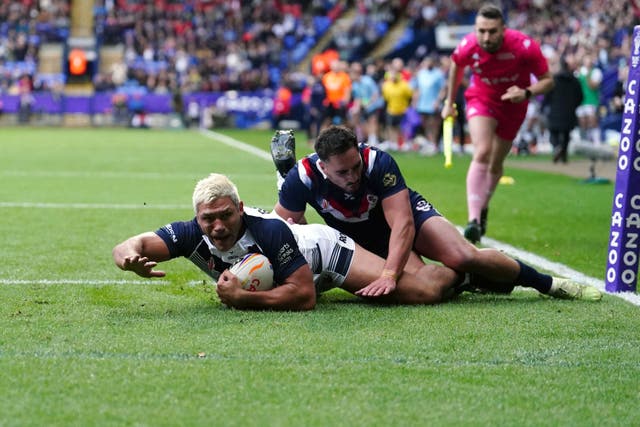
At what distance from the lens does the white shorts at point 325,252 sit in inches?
256

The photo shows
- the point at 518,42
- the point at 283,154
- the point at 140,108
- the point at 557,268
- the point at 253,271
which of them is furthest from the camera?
the point at 140,108

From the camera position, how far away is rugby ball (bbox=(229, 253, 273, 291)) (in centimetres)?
617

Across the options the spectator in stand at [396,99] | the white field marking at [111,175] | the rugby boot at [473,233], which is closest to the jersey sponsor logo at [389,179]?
the rugby boot at [473,233]

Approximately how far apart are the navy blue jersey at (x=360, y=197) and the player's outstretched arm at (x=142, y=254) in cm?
94

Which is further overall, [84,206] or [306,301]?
[84,206]

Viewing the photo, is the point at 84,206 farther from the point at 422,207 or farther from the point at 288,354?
the point at 288,354

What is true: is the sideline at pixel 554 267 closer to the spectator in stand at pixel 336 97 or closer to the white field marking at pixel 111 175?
the white field marking at pixel 111 175

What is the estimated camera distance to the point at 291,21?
165ft

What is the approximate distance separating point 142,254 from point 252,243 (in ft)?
1.96

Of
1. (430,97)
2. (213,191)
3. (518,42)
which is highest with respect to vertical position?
(518,42)

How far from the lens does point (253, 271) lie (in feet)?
20.3

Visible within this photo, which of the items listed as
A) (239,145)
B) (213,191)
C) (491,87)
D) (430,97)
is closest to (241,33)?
(239,145)

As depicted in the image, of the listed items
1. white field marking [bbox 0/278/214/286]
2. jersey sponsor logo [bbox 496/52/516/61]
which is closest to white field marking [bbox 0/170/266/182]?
jersey sponsor logo [bbox 496/52/516/61]

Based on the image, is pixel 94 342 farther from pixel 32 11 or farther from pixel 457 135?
pixel 32 11
